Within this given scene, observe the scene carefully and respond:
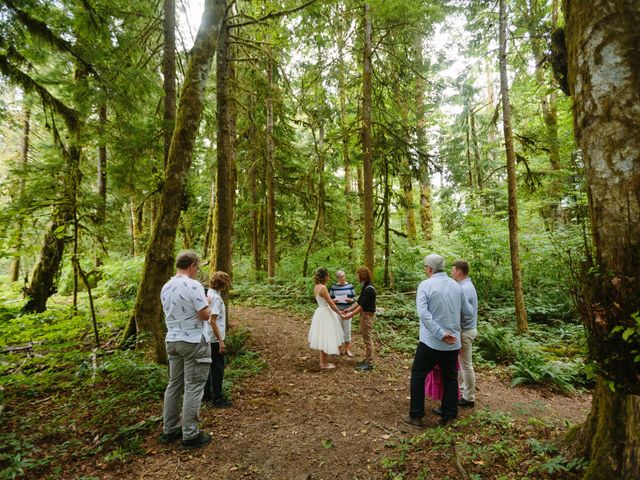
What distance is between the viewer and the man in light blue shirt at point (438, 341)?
414 centimetres

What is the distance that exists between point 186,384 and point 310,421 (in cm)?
184

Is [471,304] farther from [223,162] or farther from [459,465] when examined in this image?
[223,162]

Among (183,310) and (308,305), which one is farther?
(308,305)

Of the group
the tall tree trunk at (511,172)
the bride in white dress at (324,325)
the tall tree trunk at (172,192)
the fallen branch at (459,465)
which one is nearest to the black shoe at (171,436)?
the tall tree trunk at (172,192)

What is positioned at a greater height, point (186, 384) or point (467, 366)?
point (186, 384)

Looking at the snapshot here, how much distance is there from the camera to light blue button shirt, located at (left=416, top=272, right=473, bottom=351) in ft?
13.5

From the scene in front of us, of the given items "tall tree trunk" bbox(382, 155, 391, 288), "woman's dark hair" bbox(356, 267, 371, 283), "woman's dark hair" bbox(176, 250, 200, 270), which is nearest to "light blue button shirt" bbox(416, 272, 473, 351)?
"woman's dark hair" bbox(356, 267, 371, 283)

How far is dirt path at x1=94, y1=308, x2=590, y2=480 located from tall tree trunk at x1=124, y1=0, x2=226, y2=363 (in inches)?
86.0

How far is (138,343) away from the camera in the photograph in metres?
5.95

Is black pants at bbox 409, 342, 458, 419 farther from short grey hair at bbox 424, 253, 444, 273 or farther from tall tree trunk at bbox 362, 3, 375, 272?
tall tree trunk at bbox 362, 3, 375, 272

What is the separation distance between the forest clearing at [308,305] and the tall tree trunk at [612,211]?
14 millimetres

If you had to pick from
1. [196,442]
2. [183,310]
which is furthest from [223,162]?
[196,442]

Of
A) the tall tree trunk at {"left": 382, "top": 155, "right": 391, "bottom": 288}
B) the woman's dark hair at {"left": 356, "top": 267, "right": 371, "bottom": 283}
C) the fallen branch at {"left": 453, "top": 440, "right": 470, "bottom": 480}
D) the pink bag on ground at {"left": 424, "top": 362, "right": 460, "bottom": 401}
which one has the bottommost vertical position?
the fallen branch at {"left": 453, "top": 440, "right": 470, "bottom": 480}

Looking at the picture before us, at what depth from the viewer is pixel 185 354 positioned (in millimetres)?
3859
